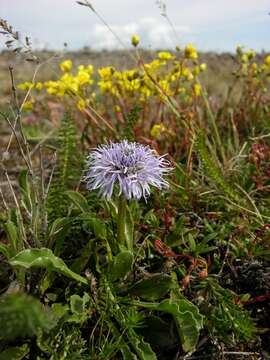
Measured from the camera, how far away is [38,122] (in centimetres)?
542

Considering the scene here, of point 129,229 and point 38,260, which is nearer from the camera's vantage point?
point 38,260

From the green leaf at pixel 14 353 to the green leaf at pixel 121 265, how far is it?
0.40m

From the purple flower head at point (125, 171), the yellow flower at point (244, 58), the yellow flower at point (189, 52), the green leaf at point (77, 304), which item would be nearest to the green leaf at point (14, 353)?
the green leaf at point (77, 304)

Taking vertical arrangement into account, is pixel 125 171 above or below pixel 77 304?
above

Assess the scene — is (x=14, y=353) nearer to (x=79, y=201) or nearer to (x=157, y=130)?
(x=79, y=201)

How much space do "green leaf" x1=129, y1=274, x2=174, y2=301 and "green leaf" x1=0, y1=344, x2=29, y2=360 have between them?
0.46 meters

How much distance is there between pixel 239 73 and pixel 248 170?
1011 millimetres

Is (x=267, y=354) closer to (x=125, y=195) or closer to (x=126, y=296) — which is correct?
(x=126, y=296)

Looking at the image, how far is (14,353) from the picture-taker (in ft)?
5.37

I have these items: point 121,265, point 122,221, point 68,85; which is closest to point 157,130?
point 68,85

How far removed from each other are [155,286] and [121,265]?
0.48 ft

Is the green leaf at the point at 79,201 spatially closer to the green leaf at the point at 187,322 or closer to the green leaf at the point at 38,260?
the green leaf at the point at 38,260

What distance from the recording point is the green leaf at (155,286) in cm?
182

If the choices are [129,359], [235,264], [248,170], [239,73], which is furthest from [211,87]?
[129,359]
